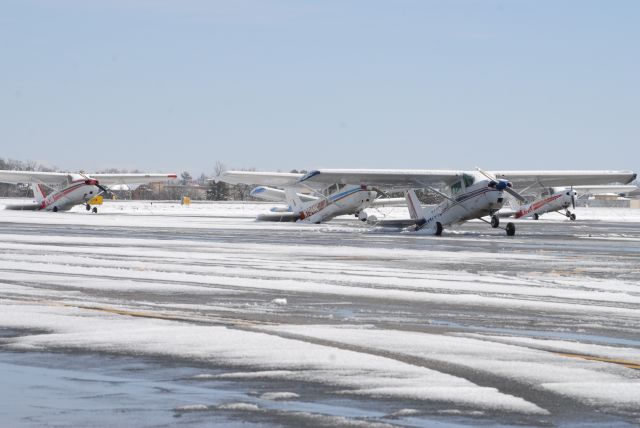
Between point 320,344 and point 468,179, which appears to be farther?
point 468,179

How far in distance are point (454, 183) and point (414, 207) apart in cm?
269

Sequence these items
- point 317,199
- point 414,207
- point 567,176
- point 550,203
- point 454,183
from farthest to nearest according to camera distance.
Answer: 1. point 550,203
2. point 317,199
3. point 567,176
4. point 414,207
5. point 454,183

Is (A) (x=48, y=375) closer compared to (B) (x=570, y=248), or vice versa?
(A) (x=48, y=375)

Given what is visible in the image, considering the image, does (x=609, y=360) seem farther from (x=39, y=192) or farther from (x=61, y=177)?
(x=39, y=192)

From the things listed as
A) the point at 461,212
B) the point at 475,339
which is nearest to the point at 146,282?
the point at 475,339

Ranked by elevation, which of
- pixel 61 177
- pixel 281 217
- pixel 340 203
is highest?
pixel 61 177

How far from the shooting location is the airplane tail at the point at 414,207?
4066 centimetres

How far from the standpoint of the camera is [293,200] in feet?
182

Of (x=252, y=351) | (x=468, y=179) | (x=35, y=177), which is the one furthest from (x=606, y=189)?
(x=252, y=351)

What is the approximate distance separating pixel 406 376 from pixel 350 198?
44.3 m

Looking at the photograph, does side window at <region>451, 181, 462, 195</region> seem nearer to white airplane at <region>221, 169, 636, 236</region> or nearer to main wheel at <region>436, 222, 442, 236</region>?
white airplane at <region>221, 169, 636, 236</region>

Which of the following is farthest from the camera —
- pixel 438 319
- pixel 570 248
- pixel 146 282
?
pixel 570 248

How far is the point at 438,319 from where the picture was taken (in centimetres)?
1104

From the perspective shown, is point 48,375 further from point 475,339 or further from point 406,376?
point 475,339
